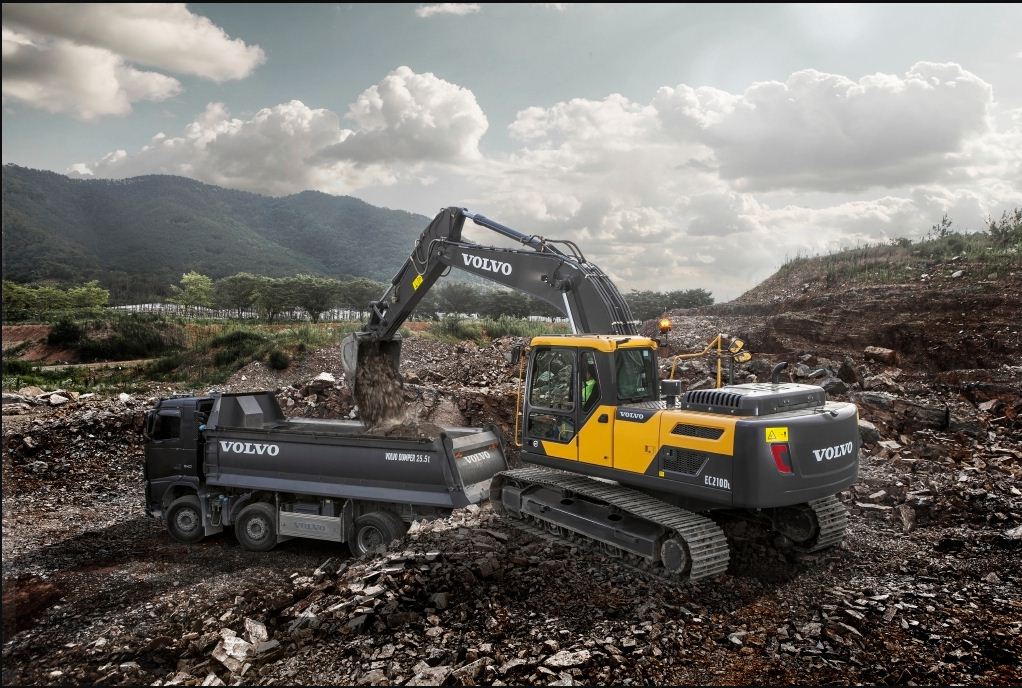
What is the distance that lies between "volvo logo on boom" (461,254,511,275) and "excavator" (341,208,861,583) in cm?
1

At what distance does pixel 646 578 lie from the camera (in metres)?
6.57

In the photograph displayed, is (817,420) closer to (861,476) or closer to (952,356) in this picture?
(861,476)

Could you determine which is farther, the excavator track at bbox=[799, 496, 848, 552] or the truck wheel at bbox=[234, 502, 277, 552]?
the truck wheel at bbox=[234, 502, 277, 552]

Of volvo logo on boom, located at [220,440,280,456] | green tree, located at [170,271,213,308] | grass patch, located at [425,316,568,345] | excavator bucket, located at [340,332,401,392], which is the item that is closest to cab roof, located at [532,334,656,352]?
excavator bucket, located at [340,332,401,392]

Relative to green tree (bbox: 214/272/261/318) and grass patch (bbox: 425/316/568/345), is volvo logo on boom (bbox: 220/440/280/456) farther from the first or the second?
green tree (bbox: 214/272/261/318)

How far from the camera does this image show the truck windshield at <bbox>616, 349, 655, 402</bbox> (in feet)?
23.5

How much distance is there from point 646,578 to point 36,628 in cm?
597

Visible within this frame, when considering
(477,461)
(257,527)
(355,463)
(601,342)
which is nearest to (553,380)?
(601,342)

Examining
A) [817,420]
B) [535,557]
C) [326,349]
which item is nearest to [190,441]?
[535,557]

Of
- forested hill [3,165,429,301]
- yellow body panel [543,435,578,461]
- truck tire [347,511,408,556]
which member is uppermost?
forested hill [3,165,429,301]

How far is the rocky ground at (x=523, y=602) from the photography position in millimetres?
5043

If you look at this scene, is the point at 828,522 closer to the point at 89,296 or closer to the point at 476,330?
the point at 476,330

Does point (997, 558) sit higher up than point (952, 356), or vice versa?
point (952, 356)

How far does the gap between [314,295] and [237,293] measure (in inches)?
303
